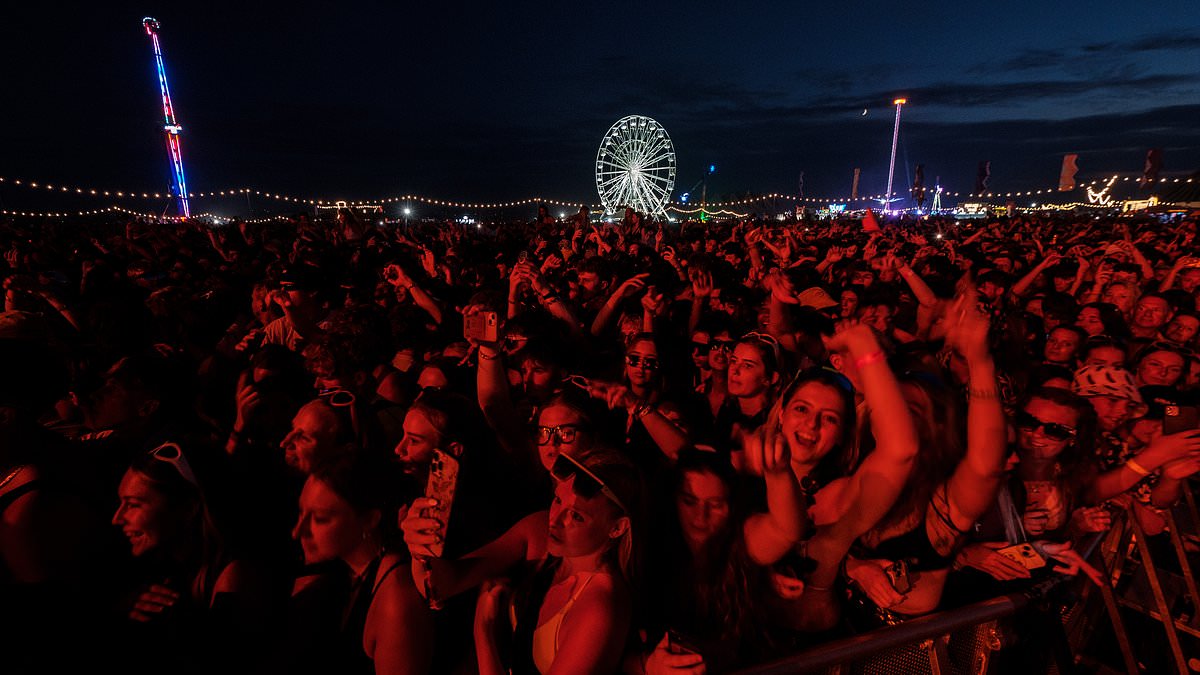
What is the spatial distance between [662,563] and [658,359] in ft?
5.65

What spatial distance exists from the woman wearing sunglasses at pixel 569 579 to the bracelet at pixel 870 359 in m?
0.93

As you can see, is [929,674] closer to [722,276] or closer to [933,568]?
[933,568]

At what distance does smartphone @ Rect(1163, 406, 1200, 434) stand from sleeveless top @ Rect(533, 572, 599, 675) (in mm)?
3759

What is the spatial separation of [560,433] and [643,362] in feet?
3.97

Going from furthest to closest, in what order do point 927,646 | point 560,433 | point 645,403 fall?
point 645,403 → point 560,433 → point 927,646

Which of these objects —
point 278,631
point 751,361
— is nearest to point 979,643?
point 751,361

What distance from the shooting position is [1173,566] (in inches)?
154

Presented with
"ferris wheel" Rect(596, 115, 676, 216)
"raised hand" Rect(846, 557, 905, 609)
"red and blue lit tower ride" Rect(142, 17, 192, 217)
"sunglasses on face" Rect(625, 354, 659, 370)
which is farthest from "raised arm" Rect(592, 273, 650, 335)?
"red and blue lit tower ride" Rect(142, 17, 192, 217)

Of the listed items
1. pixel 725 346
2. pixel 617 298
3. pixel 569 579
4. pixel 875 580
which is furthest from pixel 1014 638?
pixel 617 298

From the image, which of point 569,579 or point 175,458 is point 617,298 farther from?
point 175,458

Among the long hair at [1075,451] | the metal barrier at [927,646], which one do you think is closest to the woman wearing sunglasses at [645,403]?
the metal barrier at [927,646]

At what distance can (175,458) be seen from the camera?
2.01m

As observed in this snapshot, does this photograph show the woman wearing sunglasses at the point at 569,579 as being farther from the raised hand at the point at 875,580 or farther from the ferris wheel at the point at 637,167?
the ferris wheel at the point at 637,167

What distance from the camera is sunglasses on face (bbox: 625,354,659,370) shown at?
139 inches
